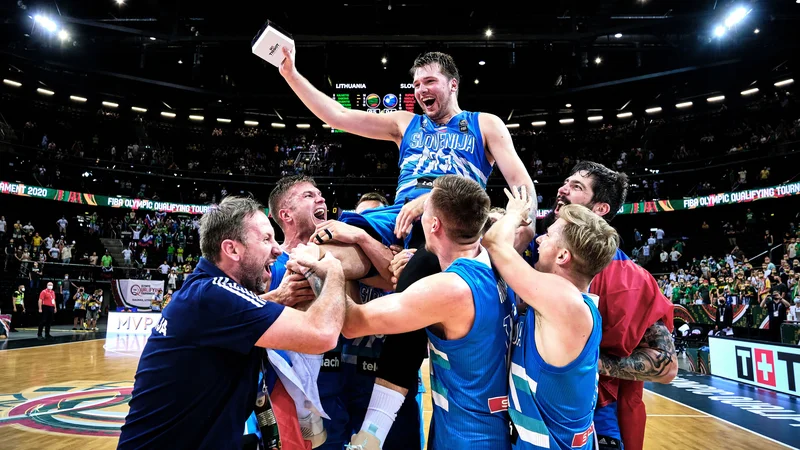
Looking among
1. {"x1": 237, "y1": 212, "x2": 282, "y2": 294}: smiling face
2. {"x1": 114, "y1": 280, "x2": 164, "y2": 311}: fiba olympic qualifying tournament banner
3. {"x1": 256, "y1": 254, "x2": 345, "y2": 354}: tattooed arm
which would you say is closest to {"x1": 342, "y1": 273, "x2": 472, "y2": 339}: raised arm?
{"x1": 256, "y1": 254, "x2": 345, "y2": 354}: tattooed arm

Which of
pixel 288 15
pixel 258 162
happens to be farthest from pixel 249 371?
pixel 258 162

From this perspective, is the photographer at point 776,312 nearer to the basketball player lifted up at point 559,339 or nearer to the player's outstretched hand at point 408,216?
the basketball player lifted up at point 559,339

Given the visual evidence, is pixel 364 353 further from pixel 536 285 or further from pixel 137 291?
pixel 137 291

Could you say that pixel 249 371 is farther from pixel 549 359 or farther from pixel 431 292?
pixel 549 359

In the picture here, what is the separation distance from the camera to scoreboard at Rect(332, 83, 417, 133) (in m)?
22.6

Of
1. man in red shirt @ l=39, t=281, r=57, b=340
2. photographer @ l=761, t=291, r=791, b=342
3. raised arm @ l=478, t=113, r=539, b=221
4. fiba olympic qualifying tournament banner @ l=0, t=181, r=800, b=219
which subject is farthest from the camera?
fiba olympic qualifying tournament banner @ l=0, t=181, r=800, b=219

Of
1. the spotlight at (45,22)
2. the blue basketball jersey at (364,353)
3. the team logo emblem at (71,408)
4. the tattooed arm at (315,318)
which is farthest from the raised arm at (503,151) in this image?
the spotlight at (45,22)

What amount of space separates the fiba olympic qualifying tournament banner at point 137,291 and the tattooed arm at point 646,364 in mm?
21856

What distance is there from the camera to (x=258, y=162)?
37.2m

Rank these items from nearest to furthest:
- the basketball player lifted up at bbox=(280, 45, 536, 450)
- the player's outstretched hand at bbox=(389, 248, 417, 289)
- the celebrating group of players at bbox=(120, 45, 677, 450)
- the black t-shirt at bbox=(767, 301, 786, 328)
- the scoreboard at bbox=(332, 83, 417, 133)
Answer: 1. the celebrating group of players at bbox=(120, 45, 677, 450)
2. the player's outstretched hand at bbox=(389, 248, 417, 289)
3. the basketball player lifted up at bbox=(280, 45, 536, 450)
4. the black t-shirt at bbox=(767, 301, 786, 328)
5. the scoreboard at bbox=(332, 83, 417, 133)

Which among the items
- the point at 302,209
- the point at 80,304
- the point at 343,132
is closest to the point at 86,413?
the point at 302,209

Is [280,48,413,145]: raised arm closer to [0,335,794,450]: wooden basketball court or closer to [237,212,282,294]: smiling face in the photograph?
[237,212,282,294]: smiling face

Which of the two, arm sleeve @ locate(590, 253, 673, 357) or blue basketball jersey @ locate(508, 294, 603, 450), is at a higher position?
arm sleeve @ locate(590, 253, 673, 357)

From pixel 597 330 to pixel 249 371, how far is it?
71.2 inches
